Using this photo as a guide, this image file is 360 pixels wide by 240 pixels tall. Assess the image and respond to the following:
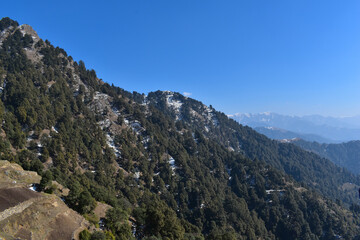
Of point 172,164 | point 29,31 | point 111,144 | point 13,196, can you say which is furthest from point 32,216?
point 29,31

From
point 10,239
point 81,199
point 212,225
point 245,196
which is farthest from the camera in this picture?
point 245,196

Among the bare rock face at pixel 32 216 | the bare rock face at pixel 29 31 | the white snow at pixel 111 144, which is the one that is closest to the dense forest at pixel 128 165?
the white snow at pixel 111 144

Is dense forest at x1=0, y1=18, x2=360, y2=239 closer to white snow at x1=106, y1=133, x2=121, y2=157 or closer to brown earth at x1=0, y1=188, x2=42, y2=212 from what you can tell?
white snow at x1=106, y1=133, x2=121, y2=157

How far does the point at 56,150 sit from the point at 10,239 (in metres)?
69.7

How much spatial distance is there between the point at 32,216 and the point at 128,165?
81069 millimetres

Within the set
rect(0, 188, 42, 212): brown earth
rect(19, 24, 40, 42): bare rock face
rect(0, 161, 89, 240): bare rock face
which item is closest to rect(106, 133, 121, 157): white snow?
rect(0, 161, 89, 240): bare rock face

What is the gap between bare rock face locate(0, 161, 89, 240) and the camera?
30.4m

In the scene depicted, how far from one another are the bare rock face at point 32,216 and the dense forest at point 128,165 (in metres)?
5.25

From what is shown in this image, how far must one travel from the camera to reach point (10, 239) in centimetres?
2472

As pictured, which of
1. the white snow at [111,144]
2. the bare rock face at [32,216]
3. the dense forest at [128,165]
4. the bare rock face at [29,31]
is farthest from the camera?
the bare rock face at [29,31]

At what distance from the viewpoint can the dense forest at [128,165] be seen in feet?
226

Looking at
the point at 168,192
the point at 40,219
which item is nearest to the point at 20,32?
the point at 168,192

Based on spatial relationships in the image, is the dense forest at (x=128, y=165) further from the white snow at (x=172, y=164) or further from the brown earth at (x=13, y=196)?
the brown earth at (x=13, y=196)

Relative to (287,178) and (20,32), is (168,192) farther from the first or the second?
(20,32)
